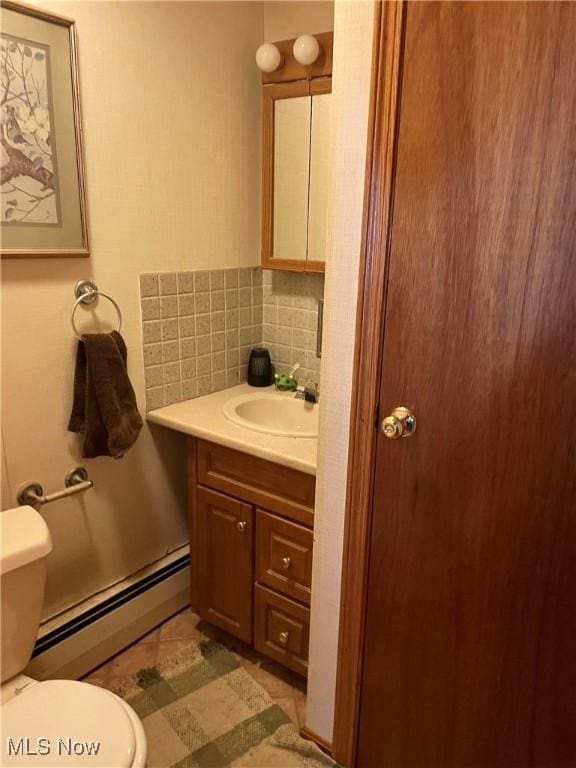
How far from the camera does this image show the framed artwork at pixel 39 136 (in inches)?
51.1

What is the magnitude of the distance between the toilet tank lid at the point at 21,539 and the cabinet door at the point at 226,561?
0.55 metres

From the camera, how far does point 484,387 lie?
102 cm

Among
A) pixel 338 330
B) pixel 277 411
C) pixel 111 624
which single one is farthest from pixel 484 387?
pixel 111 624

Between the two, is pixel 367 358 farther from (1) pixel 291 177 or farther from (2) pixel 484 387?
(1) pixel 291 177

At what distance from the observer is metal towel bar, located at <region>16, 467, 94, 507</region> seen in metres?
1.53

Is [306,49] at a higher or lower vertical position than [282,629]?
higher

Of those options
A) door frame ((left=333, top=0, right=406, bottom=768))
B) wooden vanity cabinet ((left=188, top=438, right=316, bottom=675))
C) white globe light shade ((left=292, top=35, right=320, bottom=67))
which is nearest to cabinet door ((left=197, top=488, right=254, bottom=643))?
wooden vanity cabinet ((left=188, top=438, right=316, bottom=675))

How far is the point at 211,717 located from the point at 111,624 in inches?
17.6

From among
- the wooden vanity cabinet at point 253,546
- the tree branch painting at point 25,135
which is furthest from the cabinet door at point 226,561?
the tree branch painting at point 25,135

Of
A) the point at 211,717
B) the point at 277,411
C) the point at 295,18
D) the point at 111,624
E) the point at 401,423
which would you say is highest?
the point at 295,18

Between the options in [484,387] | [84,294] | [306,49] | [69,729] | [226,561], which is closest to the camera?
[484,387]

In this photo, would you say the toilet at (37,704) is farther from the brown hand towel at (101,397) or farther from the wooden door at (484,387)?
the wooden door at (484,387)

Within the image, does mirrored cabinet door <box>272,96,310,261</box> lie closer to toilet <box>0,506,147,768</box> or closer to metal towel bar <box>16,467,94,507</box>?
metal towel bar <box>16,467,94,507</box>

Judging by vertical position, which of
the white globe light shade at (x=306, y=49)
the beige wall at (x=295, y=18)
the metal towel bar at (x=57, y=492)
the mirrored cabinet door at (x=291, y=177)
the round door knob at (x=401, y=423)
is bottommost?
the metal towel bar at (x=57, y=492)
